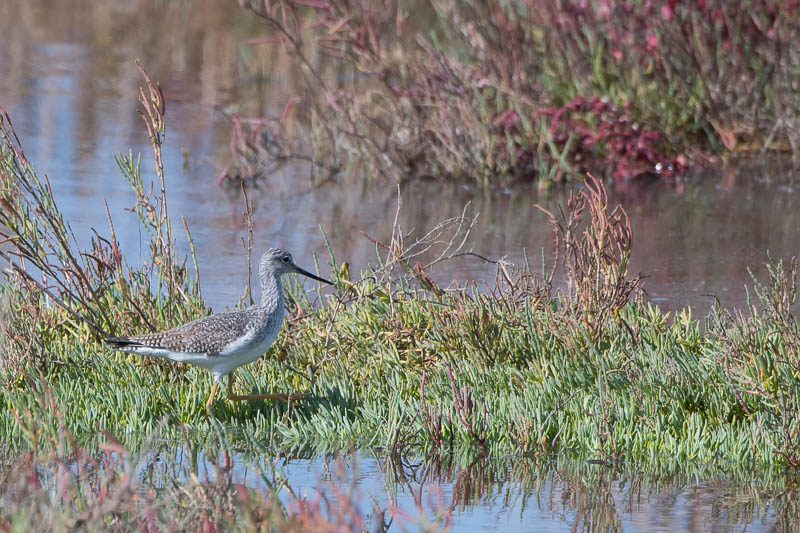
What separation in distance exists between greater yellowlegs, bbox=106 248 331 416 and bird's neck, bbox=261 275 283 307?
0.4 inches

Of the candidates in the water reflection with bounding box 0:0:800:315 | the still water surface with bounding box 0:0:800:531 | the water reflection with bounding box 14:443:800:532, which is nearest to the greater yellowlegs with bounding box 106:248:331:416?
the water reflection with bounding box 14:443:800:532

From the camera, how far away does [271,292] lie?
21.1ft

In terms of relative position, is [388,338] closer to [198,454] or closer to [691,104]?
[198,454]

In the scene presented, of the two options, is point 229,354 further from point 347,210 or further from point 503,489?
point 347,210

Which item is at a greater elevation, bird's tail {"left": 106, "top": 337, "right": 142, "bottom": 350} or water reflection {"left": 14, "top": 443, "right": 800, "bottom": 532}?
bird's tail {"left": 106, "top": 337, "right": 142, "bottom": 350}

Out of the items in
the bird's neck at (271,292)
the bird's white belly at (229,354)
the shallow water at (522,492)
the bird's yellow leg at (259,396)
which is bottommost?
the shallow water at (522,492)

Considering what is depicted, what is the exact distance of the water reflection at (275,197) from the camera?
30.8 feet

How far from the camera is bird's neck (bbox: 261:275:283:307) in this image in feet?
20.9

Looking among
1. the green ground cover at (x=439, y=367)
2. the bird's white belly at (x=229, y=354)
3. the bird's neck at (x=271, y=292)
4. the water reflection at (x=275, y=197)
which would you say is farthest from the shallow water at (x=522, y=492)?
the water reflection at (x=275, y=197)

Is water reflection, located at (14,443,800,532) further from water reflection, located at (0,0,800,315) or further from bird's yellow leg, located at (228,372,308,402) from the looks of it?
water reflection, located at (0,0,800,315)

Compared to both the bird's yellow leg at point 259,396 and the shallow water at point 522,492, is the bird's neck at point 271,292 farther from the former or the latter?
the shallow water at point 522,492

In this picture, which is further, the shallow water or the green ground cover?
the green ground cover

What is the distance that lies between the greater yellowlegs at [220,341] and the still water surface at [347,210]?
2.20 feet

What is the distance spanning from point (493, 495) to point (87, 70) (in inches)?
522
